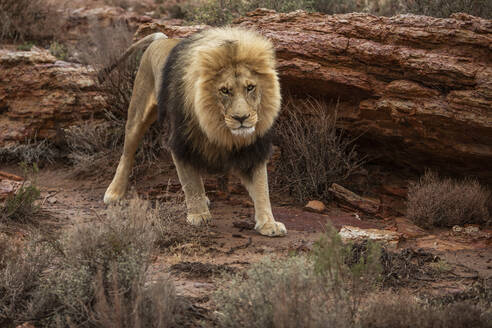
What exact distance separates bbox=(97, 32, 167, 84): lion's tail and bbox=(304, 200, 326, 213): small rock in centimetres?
290

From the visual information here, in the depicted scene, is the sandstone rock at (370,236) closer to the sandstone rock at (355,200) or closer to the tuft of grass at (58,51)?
the sandstone rock at (355,200)

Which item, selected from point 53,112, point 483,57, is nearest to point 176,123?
point 483,57

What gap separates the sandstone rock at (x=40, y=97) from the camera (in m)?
8.82

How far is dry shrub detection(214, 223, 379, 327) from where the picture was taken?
2637 mm

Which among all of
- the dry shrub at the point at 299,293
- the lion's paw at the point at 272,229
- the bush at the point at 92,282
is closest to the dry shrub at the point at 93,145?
the lion's paw at the point at 272,229

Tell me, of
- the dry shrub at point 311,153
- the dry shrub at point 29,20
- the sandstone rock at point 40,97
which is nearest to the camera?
the dry shrub at point 311,153

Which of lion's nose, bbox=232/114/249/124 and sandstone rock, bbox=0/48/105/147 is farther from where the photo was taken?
sandstone rock, bbox=0/48/105/147

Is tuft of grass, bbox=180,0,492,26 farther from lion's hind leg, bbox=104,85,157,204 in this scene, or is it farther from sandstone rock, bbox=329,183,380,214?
lion's hind leg, bbox=104,85,157,204

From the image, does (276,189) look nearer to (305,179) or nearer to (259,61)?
(305,179)

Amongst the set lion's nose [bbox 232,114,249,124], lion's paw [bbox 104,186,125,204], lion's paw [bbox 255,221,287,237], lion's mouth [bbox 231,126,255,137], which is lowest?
lion's paw [bbox 104,186,125,204]

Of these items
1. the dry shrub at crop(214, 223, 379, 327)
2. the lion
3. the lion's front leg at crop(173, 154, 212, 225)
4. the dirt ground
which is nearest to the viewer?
the dry shrub at crop(214, 223, 379, 327)

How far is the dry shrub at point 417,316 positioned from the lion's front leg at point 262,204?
7.68 feet

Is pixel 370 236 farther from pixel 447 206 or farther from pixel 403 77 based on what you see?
pixel 403 77

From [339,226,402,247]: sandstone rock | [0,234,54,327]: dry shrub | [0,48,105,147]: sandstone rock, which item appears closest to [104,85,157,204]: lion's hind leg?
[0,48,105,147]: sandstone rock
